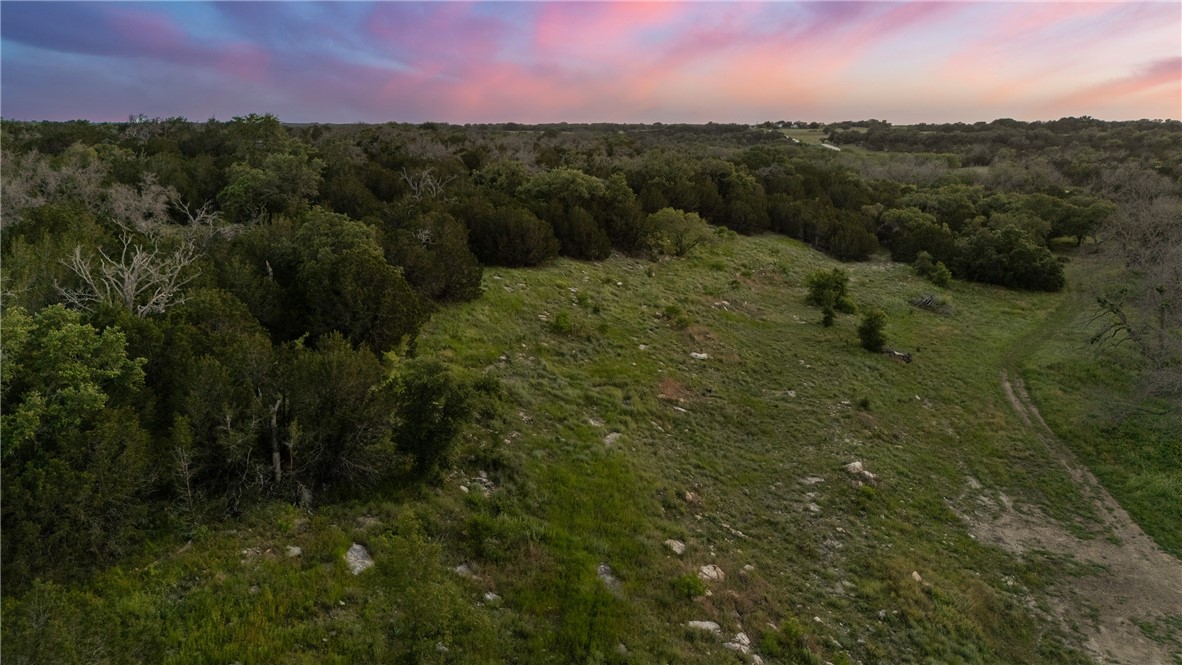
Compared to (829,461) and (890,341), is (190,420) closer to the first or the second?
(829,461)

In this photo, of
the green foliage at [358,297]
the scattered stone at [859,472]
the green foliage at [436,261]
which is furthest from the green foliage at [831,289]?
the green foliage at [358,297]

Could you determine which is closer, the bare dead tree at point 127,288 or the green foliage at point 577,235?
the bare dead tree at point 127,288

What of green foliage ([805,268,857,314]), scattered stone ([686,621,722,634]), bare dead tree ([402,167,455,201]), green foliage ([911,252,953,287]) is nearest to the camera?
scattered stone ([686,621,722,634])

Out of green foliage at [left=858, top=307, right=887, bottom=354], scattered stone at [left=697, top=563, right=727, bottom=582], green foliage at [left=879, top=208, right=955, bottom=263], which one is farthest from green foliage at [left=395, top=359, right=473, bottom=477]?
green foliage at [left=879, top=208, right=955, bottom=263]

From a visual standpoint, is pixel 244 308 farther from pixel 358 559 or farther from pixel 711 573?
pixel 711 573

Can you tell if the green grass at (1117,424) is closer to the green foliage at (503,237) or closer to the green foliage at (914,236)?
the green foliage at (914,236)

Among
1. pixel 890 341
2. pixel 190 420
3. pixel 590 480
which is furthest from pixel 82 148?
pixel 890 341

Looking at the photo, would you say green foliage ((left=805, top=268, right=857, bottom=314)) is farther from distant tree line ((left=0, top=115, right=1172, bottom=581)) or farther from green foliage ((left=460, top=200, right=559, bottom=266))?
green foliage ((left=460, top=200, right=559, bottom=266))
